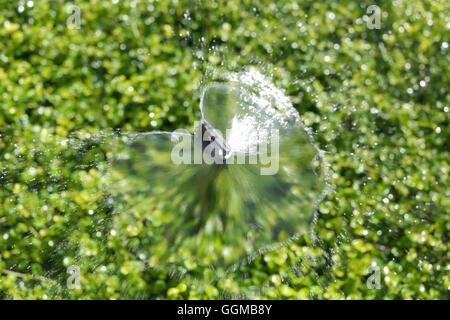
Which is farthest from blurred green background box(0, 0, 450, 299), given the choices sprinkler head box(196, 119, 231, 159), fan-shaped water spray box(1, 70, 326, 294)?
sprinkler head box(196, 119, 231, 159)

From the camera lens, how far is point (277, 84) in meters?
3.74

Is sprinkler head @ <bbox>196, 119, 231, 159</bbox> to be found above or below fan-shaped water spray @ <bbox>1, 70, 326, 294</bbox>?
above

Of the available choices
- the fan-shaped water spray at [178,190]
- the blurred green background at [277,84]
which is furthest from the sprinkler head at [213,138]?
the blurred green background at [277,84]

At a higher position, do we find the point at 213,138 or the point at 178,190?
the point at 213,138

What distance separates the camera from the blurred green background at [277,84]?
265 cm

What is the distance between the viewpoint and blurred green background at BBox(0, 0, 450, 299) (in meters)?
2.65

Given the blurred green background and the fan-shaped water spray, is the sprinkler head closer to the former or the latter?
the fan-shaped water spray

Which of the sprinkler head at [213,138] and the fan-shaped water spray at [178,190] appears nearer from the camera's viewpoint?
the fan-shaped water spray at [178,190]

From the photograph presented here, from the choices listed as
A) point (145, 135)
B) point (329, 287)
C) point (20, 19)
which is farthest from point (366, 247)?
point (20, 19)

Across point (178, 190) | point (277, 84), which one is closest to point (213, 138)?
point (178, 190)

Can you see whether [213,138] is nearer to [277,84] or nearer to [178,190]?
[178,190]

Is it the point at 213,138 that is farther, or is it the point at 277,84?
the point at 277,84

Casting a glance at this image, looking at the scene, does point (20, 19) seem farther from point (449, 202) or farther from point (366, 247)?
point (449, 202)

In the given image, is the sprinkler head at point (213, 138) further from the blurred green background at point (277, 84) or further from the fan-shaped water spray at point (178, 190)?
the blurred green background at point (277, 84)
